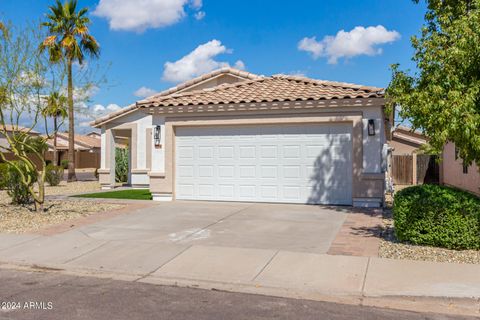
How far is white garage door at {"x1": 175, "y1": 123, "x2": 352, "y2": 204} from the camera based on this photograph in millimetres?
13688

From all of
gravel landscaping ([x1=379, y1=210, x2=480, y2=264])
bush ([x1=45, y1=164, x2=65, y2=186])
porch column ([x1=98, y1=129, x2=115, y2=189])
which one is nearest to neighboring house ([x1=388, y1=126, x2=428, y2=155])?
porch column ([x1=98, y1=129, x2=115, y2=189])

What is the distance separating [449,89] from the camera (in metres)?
8.16

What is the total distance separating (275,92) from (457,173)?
1067cm

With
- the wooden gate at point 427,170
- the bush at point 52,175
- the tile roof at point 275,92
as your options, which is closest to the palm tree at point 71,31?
the bush at point 52,175

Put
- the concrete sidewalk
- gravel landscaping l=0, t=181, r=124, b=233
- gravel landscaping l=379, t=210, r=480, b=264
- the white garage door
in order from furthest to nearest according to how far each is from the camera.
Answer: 1. the white garage door
2. gravel landscaping l=0, t=181, r=124, b=233
3. gravel landscaping l=379, t=210, r=480, b=264
4. the concrete sidewalk

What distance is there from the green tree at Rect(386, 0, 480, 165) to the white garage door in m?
4.72

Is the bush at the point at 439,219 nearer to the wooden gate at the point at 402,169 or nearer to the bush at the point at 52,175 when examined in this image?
the wooden gate at the point at 402,169

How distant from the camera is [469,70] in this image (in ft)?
27.1

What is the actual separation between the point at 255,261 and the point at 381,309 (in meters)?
2.42

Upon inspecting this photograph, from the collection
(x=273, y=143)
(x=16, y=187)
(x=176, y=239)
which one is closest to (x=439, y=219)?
(x=176, y=239)

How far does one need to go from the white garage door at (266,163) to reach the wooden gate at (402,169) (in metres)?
12.5

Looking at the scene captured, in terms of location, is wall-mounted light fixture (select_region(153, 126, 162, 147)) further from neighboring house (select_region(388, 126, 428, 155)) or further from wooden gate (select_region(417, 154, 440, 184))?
neighboring house (select_region(388, 126, 428, 155))

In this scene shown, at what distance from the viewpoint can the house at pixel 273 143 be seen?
523 inches

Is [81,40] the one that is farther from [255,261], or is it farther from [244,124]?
[255,261]
